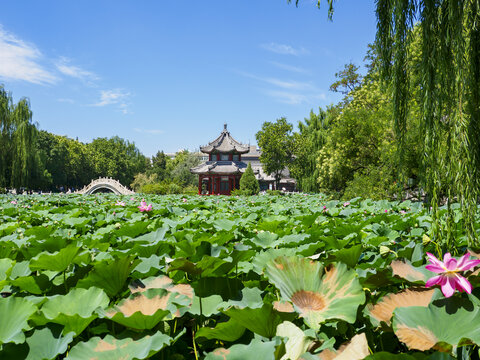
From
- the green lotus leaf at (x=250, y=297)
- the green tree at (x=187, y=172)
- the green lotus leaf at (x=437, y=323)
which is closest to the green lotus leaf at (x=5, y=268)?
the green lotus leaf at (x=250, y=297)

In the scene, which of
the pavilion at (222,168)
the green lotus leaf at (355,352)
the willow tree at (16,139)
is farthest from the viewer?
the pavilion at (222,168)

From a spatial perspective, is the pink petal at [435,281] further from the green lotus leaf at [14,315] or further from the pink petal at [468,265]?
the green lotus leaf at [14,315]

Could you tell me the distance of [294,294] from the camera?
103 cm

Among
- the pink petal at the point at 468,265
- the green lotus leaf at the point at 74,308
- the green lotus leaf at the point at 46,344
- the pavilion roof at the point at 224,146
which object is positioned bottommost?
the green lotus leaf at the point at 46,344

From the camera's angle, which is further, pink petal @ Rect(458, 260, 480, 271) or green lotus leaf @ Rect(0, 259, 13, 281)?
green lotus leaf @ Rect(0, 259, 13, 281)

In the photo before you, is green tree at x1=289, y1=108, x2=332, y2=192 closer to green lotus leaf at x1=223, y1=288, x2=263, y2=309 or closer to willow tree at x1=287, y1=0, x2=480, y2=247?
willow tree at x1=287, y1=0, x2=480, y2=247

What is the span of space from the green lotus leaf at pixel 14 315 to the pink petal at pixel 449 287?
993 millimetres

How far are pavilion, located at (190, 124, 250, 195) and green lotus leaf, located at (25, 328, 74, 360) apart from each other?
3351 cm

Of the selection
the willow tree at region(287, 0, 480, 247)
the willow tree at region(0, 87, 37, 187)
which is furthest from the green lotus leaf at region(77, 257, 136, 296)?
the willow tree at region(0, 87, 37, 187)

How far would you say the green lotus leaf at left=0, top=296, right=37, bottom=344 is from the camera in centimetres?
87

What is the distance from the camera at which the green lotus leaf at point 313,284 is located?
3.25ft

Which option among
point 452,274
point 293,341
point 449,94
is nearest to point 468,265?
point 452,274

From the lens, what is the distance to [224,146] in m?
36.7

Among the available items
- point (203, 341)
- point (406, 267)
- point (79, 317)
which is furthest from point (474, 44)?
point (79, 317)
